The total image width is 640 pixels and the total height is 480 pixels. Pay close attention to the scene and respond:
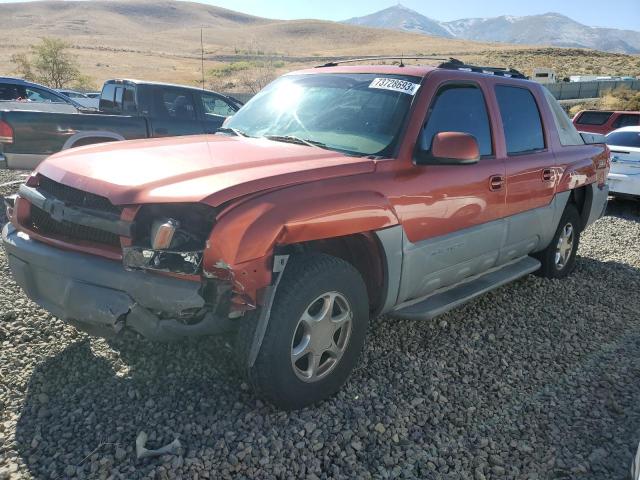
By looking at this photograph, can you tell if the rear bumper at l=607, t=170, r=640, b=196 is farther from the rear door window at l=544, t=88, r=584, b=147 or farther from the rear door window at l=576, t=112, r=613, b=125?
the rear door window at l=576, t=112, r=613, b=125

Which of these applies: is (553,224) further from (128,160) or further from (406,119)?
(128,160)

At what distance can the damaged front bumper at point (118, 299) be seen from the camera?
8.48 ft

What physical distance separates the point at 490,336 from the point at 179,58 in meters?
81.0

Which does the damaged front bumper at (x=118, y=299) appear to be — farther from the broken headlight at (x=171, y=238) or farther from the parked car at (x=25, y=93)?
the parked car at (x=25, y=93)

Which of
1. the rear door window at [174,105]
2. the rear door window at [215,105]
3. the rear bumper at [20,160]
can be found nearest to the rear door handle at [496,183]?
the rear bumper at [20,160]

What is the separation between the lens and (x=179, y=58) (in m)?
77.9

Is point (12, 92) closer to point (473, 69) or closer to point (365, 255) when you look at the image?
point (473, 69)

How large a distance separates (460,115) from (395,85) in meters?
0.56

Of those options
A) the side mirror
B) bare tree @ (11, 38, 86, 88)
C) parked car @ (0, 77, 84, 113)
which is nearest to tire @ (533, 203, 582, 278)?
the side mirror

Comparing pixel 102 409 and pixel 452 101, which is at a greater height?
pixel 452 101

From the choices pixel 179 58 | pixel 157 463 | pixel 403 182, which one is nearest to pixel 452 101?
pixel 403 182

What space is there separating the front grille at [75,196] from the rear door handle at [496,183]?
261 centimetres

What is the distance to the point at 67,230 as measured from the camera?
3.05 meters

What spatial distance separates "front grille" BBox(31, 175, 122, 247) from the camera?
113 inches
